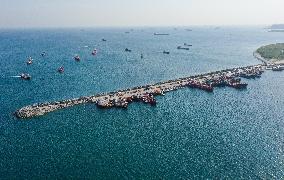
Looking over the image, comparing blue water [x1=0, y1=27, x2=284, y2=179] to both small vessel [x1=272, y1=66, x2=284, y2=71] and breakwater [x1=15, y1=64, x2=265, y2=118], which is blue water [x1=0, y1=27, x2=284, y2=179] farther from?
small vessel [x1=272, y1=66, x2=284, y2=71]

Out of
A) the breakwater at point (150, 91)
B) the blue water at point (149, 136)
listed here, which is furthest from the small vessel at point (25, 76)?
the breakwater at point (150, 91)

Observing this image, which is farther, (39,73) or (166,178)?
(39,73)

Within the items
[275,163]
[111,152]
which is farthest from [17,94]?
[275,163]

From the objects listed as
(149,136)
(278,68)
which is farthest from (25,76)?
(278,68)

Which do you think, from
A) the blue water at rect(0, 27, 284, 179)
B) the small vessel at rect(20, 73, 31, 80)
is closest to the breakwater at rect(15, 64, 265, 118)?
the blue water at rect(0, 27, 284, 179)

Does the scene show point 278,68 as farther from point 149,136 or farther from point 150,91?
point 149,136

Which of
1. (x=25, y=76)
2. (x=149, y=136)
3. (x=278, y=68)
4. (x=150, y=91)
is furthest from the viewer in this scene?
(x=278, y=68)

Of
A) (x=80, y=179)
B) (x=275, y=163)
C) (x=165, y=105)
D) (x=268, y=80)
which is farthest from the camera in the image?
(x=268, y=80)

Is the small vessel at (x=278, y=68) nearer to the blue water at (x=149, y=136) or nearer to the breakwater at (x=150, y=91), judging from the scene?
the breakwater at (x=150, y=91)

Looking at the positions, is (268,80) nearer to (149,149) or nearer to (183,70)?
(183,70)
